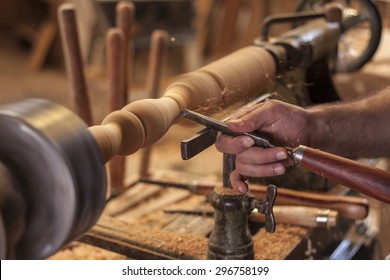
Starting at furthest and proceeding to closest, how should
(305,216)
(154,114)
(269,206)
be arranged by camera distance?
1. (305,216)
2. (269,206)
3. (154,114)

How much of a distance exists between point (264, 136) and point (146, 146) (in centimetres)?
17

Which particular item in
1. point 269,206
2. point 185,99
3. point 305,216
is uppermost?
point 185,99

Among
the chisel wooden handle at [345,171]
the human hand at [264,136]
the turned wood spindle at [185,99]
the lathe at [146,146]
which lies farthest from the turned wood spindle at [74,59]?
the chisel wooden handle at [345,171]

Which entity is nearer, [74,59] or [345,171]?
[345,171]

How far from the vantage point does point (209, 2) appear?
3932mm

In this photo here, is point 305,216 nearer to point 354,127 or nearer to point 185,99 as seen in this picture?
point 354,127

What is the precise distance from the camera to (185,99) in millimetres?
909

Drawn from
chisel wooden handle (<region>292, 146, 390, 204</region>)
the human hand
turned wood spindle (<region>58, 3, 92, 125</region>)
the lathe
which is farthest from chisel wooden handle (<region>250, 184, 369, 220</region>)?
turned wood spindle (<region>58, 3, 92, 125</region>)

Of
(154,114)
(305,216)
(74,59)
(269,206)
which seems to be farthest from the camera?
(74,59)

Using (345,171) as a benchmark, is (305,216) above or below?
below

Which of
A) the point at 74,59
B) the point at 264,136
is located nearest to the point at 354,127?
the point at 264,136

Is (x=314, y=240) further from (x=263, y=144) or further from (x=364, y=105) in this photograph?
(x=263, y=144)

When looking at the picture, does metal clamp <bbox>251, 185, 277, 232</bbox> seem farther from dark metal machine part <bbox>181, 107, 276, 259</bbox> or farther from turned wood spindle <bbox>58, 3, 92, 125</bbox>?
turned wood spindle <bbox>58, 3, 92, 125</bbox>
